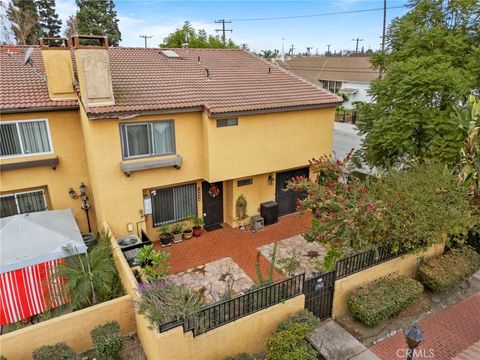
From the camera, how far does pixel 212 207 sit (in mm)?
16859

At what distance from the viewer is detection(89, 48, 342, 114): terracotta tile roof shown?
1394 centimetres

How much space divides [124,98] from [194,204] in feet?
19.1

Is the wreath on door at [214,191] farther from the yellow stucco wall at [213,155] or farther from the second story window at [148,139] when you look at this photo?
the second story window at [148,139]

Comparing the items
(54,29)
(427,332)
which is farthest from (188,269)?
(54,29)

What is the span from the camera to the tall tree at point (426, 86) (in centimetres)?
1470

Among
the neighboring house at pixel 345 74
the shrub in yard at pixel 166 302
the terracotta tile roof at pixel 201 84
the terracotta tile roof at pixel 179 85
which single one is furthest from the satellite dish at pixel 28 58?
the neighboring house at pixel 345 74

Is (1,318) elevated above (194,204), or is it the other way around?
(194,204)

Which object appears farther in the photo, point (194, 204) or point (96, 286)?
point (194, 204)

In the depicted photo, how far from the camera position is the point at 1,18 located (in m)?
44.5

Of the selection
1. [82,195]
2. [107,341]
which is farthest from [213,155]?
[107,341]

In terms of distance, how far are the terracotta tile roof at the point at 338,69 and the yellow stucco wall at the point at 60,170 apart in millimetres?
43950

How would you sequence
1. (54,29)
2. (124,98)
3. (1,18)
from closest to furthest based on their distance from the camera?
(124,98) < (1,18) < (54,29)

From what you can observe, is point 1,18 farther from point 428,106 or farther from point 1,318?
point 428,106

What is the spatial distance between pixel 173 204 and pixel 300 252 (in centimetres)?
626
